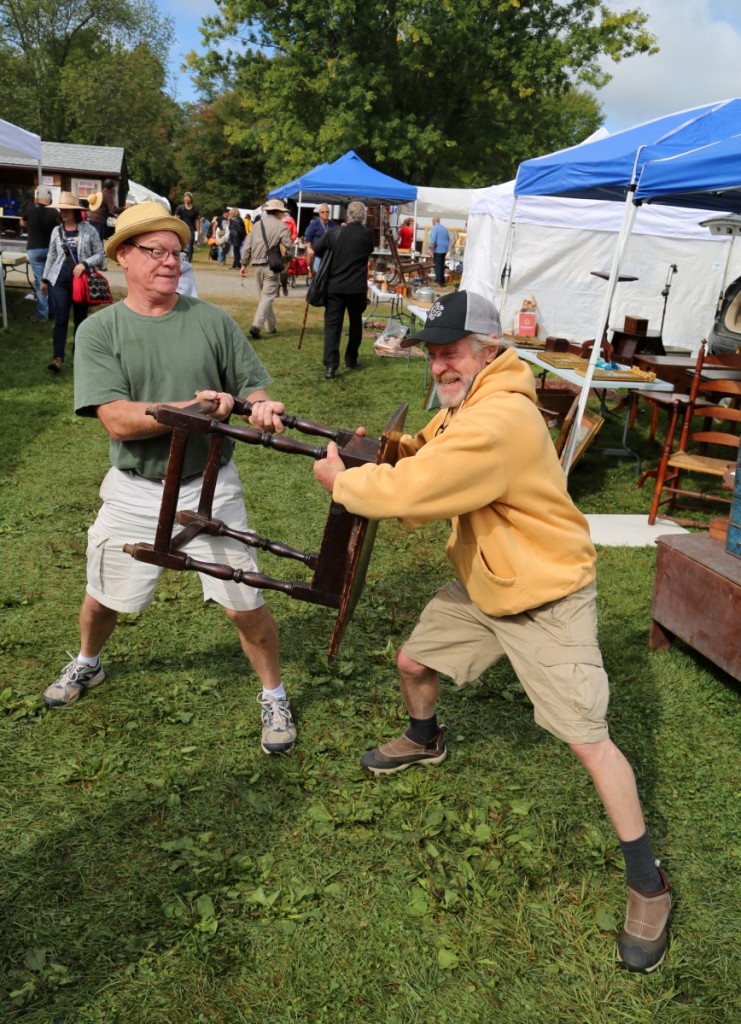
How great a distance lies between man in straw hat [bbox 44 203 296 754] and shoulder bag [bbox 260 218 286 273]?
9.97 m

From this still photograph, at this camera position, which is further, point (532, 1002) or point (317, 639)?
point (317, 639)

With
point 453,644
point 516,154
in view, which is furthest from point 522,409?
point 516,154

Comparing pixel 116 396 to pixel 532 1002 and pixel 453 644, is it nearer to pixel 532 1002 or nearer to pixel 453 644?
pixel 453 644

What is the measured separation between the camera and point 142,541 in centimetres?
314

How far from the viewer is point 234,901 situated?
8.84 ft

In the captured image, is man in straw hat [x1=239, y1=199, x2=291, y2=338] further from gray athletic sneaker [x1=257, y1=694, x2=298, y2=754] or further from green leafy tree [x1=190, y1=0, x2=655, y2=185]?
green leafy tree [x1=190, y1=0, x2=655, y2=185]

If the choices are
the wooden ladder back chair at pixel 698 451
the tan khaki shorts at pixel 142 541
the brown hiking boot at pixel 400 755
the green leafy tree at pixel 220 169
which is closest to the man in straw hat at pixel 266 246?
the wooden ladder back chair at pixel 698 451

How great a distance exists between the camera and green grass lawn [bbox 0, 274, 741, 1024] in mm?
2424

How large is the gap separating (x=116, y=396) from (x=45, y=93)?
65.2m

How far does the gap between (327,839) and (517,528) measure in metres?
1.42

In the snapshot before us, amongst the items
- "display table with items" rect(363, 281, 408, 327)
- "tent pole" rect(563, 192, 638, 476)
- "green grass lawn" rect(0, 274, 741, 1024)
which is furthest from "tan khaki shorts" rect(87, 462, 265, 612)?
"display table with items" rect(363, 281, 408, 327)

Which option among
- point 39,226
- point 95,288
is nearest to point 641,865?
point 95,288

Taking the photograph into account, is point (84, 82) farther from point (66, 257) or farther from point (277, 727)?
point (277, 727)

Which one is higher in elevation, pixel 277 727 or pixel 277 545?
pixel 277 545
